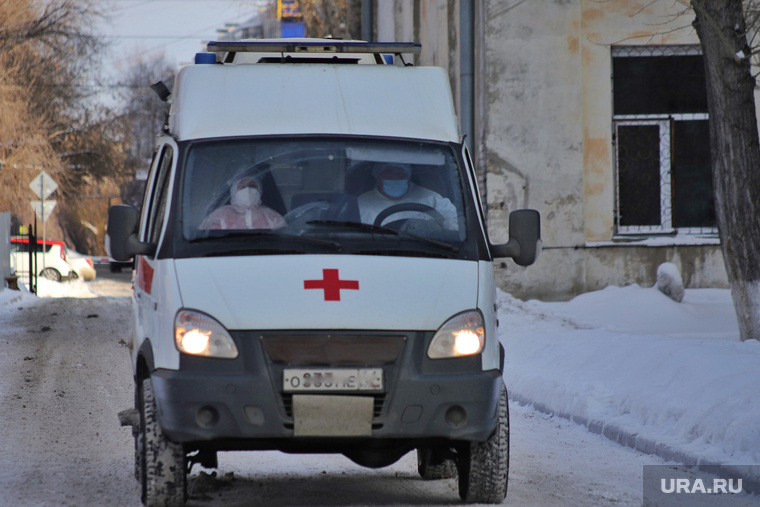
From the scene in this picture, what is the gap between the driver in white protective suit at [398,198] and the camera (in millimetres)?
5949

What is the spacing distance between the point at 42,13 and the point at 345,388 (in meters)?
29.2

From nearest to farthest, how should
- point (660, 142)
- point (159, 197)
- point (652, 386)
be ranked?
point (159, 197) → point (652, 386) → point (660, 142)

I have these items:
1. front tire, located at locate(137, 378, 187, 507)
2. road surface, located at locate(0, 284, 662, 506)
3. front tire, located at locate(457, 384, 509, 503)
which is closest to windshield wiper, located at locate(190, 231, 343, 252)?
front tire, located at locate(137, 378, 187, 507)

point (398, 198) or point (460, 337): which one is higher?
point (398, 198)

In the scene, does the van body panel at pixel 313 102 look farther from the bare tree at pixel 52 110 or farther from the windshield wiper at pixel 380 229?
the bare tree at pixel 52 110

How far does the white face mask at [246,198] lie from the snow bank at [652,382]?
3294 mm

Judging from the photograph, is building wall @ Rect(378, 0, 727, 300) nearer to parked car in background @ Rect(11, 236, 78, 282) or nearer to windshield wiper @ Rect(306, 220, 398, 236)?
windshield wiper @ Rect(306, 220, 398, 236)

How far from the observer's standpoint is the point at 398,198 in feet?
19.7

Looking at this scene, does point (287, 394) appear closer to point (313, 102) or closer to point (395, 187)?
point (395, 187)

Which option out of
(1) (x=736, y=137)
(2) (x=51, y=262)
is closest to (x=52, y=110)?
(2) (x=51, y=262)

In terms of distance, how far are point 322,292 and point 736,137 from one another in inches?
289

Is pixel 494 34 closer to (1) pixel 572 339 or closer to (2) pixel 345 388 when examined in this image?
(1) pixel 572 339

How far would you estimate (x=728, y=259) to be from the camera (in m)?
11.9

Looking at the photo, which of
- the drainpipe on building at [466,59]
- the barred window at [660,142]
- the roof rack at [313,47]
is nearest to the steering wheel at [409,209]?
the roof rack at [313,47]
